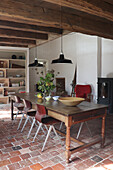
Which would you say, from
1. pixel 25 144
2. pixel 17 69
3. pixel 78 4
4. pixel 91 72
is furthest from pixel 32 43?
pixel 25 144

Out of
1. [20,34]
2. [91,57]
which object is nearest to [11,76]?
[20,34]

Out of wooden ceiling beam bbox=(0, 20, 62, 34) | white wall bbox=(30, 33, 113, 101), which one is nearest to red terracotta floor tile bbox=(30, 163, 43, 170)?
Answer: wooden ceiling beam bbox=(0, 20, 62, 34)

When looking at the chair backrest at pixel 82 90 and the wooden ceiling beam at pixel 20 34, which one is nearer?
the wooden ceiling beam at pixel 20 34

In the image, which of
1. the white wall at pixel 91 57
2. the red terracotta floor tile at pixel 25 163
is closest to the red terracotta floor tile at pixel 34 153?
the red terracotta floor tile at pixel 25 163

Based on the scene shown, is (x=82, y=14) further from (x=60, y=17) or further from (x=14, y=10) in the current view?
(x=14, y=10)

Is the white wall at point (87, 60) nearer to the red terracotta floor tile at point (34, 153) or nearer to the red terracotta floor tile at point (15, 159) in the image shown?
the red terracotta floor tile at point (34, 153)

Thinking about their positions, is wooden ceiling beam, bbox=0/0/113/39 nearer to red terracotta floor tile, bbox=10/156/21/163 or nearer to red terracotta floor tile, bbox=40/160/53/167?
red terracotta floor tile, bbox=10/156/21/163

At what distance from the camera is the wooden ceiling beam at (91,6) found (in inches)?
105

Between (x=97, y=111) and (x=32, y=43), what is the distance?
5.07 m

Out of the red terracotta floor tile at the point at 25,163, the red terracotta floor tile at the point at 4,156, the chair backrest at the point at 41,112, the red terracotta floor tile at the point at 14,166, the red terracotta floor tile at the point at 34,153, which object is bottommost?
the red terracotta floor tile at the point at 14,166

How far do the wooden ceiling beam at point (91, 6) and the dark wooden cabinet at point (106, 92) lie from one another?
9.09 feet

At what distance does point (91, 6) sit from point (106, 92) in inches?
142

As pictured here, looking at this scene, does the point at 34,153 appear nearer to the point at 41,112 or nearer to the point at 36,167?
the point at 36,167

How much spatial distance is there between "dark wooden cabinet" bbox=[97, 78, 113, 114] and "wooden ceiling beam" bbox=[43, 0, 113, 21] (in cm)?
277
